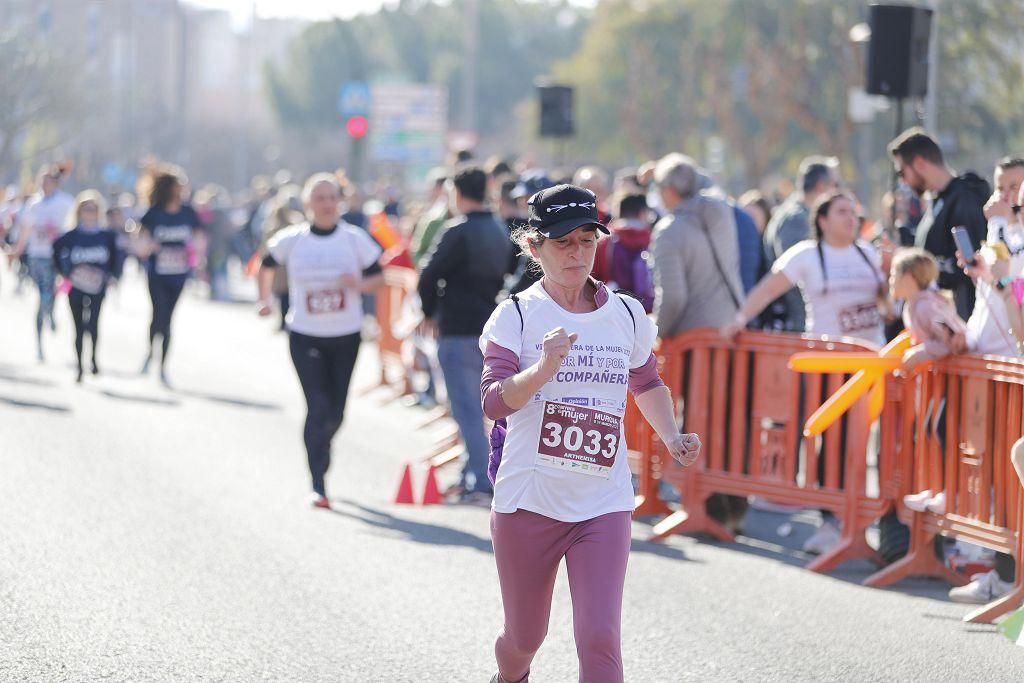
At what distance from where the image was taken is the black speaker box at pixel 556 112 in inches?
806

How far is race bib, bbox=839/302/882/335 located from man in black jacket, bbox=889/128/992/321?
0.47 meters

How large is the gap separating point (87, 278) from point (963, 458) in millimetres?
10091

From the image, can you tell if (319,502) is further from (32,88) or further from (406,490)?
(32,88)

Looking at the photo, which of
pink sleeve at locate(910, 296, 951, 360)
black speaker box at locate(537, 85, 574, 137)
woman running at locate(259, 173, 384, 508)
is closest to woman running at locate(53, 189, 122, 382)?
black speaker box at locate(537, 85, 574, 137)

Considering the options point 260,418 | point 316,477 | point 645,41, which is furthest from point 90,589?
point 645,41

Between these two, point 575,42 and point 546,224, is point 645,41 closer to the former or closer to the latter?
point 575,42

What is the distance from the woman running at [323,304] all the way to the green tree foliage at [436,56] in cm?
8475

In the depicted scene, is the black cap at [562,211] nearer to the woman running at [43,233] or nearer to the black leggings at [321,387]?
the black leggings at [321,387]

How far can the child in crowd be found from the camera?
837 centimetres

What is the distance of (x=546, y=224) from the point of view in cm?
516

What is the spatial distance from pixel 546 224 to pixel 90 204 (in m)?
12.0

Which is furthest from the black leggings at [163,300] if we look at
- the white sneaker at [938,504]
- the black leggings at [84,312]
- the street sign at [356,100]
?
the street sign at [356,100]

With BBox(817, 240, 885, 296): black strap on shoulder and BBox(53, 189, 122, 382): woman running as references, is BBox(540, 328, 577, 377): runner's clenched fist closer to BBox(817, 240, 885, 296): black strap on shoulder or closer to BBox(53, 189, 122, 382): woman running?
BBox(817, 240, 885, 296): black strap on shoulder

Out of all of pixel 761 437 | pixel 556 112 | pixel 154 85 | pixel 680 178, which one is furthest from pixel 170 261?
pixel 154 85
